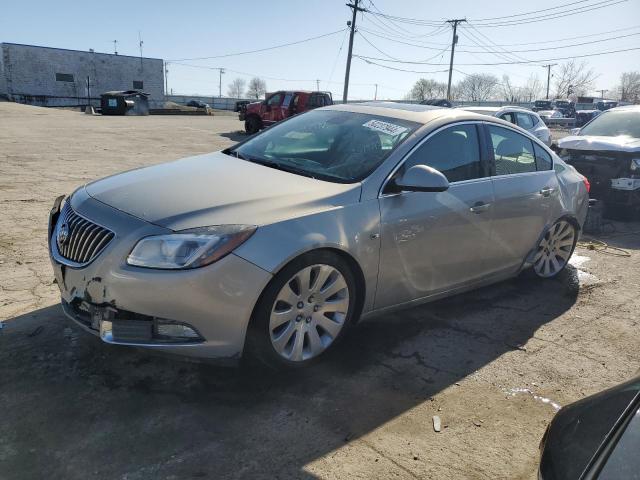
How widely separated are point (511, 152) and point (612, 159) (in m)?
4.64

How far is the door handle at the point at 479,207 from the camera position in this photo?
13.0 ft

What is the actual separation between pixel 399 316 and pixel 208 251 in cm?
199

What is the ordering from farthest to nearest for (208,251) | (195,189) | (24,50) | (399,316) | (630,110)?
(24,50) → (630,110) → (399,316) → (195,189) → (208,251)

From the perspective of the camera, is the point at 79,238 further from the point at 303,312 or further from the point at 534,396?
the point at 534,396

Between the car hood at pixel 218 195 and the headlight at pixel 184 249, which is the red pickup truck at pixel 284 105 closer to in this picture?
the car hood at pixel 218 195

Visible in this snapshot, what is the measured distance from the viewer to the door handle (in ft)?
13.0

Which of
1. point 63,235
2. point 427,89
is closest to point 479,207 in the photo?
point 63,235

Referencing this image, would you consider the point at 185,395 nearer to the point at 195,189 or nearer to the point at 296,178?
the point at 195,189

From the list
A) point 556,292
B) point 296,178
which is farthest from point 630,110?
point 296,178

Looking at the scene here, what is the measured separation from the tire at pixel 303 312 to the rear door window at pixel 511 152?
1873 millimetres

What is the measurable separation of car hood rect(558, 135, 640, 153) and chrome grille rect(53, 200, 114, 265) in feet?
25.8

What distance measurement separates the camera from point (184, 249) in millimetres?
2734

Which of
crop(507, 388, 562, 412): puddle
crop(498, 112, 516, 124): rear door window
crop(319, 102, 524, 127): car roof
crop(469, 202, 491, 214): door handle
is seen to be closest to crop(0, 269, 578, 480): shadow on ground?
crop(507, 388, 562, 412): puddle

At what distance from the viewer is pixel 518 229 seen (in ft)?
14.6
